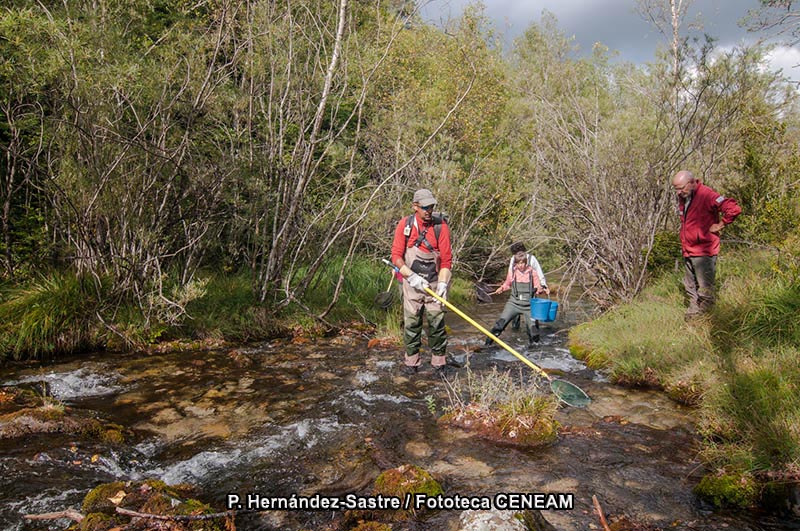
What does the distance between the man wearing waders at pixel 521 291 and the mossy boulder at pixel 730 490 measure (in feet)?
16.6

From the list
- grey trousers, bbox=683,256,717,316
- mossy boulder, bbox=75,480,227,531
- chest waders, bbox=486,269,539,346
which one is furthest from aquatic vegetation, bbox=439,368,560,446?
chest waders, bbox=486,269,539,346

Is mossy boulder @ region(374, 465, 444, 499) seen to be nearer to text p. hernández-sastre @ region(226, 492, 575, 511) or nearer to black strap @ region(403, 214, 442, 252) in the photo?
text p. hernández-sastre @ region(226, 492, 575, 511)

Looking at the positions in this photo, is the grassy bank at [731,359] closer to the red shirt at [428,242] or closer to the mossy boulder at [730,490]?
the mossy boulder at [730,490]

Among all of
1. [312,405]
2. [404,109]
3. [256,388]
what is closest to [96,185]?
[256,388]

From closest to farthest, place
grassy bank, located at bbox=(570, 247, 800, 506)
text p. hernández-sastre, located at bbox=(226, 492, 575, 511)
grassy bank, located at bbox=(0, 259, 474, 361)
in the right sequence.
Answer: text p. hernández-sastre, located at bbox=(226, 492, 575, 511) → grassy bank, located at bbox=(570, 247, 800, 506) → grassy bank, located at bbox=(0, 259, 474, 361)

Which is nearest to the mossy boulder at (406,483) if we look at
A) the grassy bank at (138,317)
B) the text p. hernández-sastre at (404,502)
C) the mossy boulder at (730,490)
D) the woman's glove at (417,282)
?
the text p. hernández-sastre at (404,502)

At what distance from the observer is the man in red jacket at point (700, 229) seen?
6910 millimetres

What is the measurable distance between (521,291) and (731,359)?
3712mm

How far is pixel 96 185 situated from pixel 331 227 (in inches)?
145

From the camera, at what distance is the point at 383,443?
5004mm

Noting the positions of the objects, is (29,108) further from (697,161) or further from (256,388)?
(697,161)

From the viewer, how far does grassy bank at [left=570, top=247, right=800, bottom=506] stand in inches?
159

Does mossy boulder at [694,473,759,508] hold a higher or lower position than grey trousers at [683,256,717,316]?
lower

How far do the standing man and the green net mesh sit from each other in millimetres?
1661
